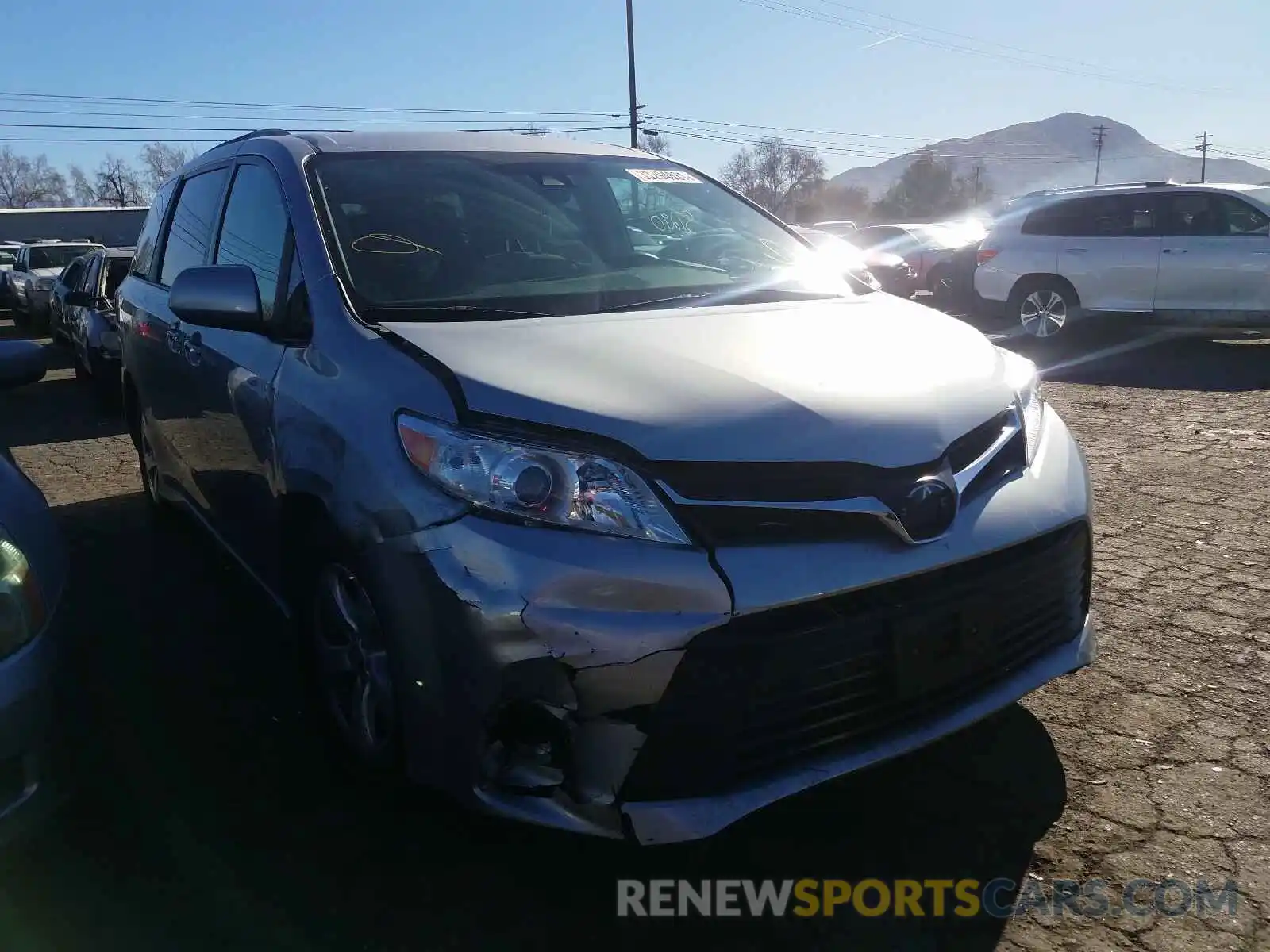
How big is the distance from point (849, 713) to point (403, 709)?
950mm

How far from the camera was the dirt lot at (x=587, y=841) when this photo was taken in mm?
2150

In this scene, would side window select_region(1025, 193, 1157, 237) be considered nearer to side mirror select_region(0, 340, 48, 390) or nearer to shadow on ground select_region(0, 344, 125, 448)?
shadow on ground select_region(0, 344, 125, 448)

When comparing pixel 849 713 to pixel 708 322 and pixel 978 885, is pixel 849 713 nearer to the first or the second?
pixel 978 885

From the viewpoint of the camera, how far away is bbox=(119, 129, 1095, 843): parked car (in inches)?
75.3

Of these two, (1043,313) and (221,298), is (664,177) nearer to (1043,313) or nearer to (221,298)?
(221,298)

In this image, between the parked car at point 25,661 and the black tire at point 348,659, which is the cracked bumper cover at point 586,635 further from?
the parked car at point 25,661

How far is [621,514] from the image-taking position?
1.96 metres

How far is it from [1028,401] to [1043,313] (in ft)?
30.5

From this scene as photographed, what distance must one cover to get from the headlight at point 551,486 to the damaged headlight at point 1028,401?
109 cm

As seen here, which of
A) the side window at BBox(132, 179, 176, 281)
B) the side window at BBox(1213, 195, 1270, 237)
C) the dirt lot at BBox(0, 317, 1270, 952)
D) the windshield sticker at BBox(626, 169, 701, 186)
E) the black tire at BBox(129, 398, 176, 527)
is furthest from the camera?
the side window at BBox(1213, 195, 1270, 237)

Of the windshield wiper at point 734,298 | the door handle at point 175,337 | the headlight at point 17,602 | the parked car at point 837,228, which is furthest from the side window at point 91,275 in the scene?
the parked car at point 837,228

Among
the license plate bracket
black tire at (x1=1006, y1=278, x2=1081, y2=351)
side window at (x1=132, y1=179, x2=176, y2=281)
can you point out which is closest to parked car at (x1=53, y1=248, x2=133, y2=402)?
side window at (x1=132, y1=179, x2=176, y2=281)

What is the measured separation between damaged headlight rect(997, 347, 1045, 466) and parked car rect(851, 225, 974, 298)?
13.8 meters

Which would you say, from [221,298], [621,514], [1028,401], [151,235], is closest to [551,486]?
[621,514]
